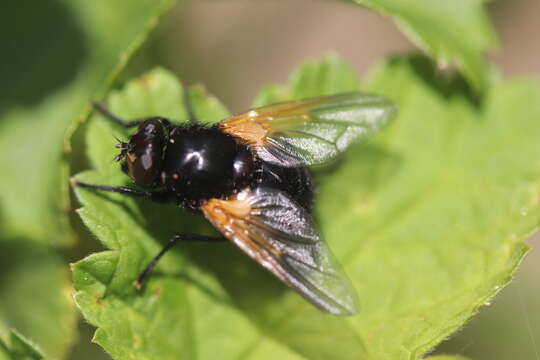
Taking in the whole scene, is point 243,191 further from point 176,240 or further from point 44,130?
point 44,130

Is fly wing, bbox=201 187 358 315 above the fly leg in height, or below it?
below

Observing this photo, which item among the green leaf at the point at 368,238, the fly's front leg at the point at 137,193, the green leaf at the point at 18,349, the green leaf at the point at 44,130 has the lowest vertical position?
the green leaf at the point at 368,238

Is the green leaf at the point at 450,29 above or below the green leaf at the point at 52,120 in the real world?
below

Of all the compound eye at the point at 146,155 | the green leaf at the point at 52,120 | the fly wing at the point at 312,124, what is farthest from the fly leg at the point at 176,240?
the green leaf at the point at 52,120

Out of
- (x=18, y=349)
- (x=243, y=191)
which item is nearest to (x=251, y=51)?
(x=243, y=191)

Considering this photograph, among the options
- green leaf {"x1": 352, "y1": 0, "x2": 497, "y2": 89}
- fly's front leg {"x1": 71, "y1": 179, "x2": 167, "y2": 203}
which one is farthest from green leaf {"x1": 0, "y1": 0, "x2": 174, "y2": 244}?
green leaf {"x1": 352, "y1": 0, "x2": 497, "y2": 89}

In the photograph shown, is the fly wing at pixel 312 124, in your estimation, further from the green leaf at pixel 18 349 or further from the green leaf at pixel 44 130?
the green leaf at pixel 18 349

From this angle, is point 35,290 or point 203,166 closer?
point 203,166

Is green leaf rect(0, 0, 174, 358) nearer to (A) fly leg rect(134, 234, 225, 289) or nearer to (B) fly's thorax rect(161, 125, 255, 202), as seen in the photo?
(A) fly leg rect(134, 234, 225, 289)
